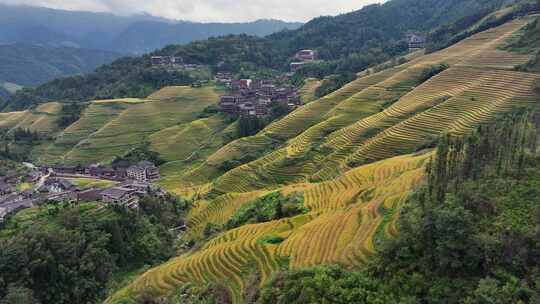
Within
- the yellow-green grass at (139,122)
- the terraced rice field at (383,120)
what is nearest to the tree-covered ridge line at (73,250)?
the terraced rice field at (383,120)

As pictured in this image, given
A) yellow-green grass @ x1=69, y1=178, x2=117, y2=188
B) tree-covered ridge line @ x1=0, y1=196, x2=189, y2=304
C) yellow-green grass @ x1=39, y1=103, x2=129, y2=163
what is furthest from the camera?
yellow-green grass @ x1=39, y1=103, x2=129, y2=163

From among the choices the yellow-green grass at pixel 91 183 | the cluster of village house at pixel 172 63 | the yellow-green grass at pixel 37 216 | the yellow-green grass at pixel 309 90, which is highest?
the cluster of village house at pixel 172 63

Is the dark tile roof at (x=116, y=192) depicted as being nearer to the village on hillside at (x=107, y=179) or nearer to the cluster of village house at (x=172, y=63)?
the village on hillside at (x=107, y=179)

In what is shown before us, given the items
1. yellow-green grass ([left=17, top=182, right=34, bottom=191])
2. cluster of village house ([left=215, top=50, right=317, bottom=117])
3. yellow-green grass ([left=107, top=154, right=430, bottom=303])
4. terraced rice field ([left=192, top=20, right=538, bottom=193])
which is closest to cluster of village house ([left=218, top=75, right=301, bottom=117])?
cluster of village house ([left=215, top=50, right=317, bottom=117])

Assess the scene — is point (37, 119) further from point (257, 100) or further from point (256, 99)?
point (257, 100)

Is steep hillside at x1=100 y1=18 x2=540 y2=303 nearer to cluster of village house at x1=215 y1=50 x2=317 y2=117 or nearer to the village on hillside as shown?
the village on hillside

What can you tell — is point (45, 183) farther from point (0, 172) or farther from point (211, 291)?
point (211, 291)

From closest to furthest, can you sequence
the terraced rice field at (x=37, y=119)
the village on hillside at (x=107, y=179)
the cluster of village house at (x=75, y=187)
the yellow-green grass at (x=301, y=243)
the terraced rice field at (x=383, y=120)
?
the yellow-green grass at (x=301, y=243), the terraced rice field at (x=383, y=120), the cluster of village house at (x=75, y=187), the village on hillside at (x=107, y=179), the terraced rice field at (x=37, y=119)
